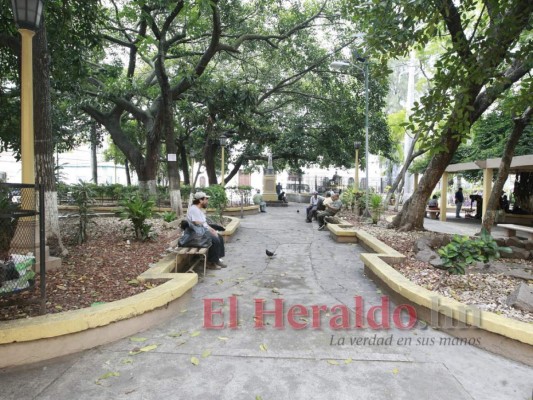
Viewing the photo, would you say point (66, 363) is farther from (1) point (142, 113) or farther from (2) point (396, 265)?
(1) point (142, 113)

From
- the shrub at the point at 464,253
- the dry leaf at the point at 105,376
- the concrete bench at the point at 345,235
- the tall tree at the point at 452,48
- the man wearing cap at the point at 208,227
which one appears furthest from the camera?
the concrete bench at the point at 345,235

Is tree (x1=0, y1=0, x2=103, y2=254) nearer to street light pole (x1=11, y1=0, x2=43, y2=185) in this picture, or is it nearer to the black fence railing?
street light pole (x1=11, y1=0, x2=43, y2=185)

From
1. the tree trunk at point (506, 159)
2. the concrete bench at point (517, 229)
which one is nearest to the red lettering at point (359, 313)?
the tree trunk at point (506, 159)

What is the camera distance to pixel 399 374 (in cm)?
313

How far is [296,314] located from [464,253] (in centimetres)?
285

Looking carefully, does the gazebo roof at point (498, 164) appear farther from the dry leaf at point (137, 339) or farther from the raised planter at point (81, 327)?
the dry leaf at point (137, 339)

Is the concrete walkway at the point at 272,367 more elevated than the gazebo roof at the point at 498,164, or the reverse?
the gazebo roof at the point at 498,164

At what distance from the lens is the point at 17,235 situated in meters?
3.77

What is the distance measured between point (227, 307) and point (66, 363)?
188cm

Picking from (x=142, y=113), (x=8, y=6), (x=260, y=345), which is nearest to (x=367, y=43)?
(x=260, y=345)

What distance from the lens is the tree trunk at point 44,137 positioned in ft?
18.8

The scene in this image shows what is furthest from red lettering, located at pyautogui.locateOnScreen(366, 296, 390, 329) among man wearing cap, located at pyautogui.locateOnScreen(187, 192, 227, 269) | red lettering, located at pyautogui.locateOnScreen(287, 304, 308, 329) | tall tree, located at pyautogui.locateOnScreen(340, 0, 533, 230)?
man wearing cap, located at pyautogui.locateOnScreen(187, 192, 227, 269)

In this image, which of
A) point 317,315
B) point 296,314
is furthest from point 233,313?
point 317,315

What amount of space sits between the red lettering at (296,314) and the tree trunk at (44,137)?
3.68m
